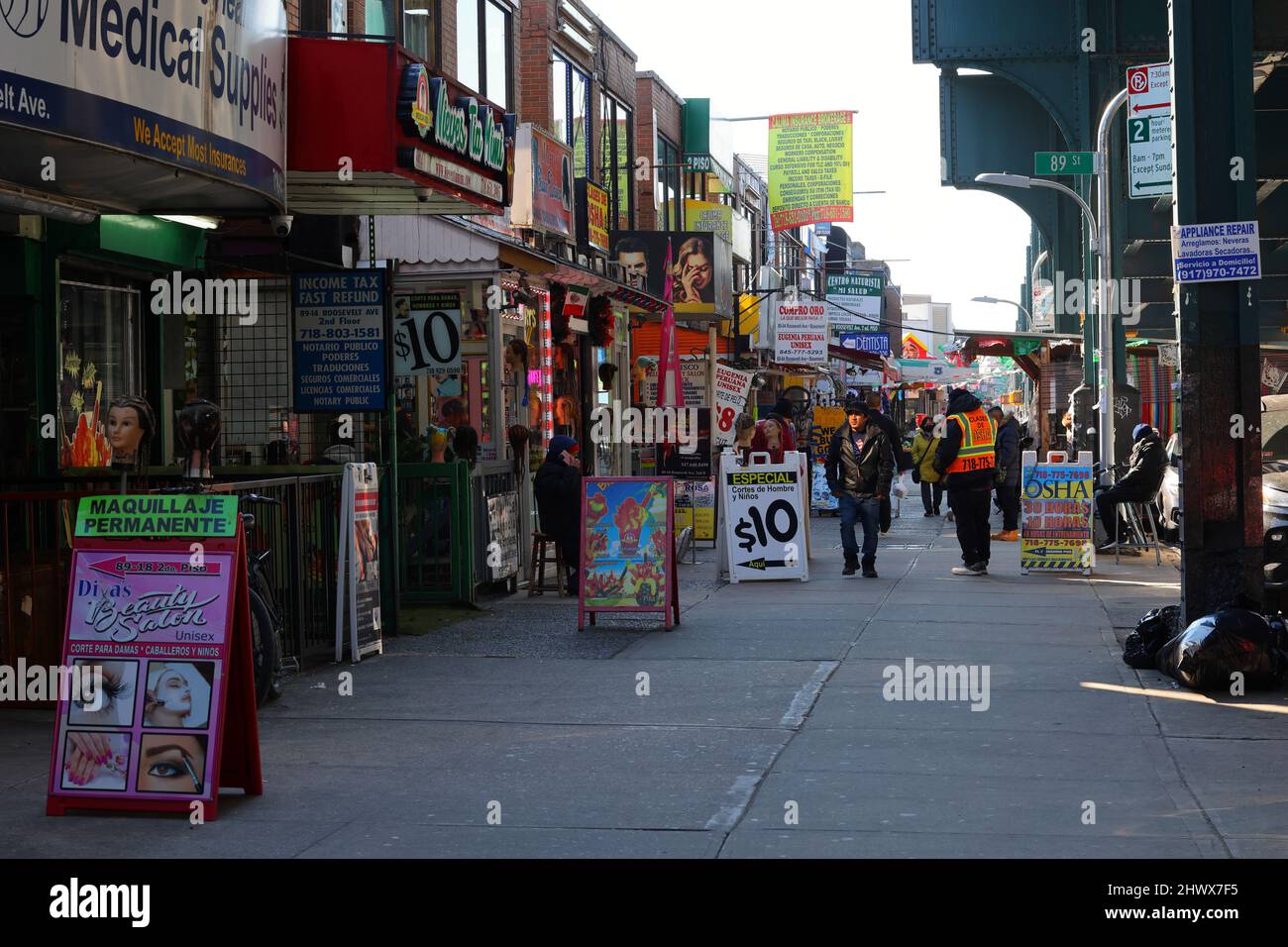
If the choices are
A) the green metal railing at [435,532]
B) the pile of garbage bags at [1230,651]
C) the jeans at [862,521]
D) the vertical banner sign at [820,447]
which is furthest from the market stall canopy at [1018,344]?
the pile of garbage bags at [1230,651]

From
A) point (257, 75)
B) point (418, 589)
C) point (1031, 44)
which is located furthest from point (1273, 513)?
point (1031, 44)

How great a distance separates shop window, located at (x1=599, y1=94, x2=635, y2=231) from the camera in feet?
85.0

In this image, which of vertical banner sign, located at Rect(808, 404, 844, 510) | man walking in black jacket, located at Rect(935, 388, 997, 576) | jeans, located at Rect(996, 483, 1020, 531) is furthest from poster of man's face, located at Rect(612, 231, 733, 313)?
man walking in black jacket, located at Rect(935, 388, 997, 576)

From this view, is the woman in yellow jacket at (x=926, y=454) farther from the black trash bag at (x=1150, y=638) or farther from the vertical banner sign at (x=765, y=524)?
the black trash bag at (x=1150, y=638)

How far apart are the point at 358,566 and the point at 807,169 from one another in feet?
76.1

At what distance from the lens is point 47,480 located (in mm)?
9336

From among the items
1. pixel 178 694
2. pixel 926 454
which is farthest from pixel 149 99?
pixel 926 454

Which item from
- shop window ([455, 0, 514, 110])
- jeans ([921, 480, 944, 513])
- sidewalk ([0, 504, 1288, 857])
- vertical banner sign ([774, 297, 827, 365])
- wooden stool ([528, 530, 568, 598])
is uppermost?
shop window ([455, 0, 514, 110])

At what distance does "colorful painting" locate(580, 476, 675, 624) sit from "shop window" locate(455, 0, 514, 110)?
7.00m

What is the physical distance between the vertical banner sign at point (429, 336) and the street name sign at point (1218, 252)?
6129mm

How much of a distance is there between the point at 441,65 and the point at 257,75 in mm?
8205

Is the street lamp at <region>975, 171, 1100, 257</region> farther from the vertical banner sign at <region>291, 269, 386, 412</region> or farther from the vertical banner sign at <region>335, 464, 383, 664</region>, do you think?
the vertical banner sign at <region>335, 464, 383, 664</region>

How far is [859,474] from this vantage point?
53.4 feet

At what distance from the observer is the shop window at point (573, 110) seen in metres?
22.6
